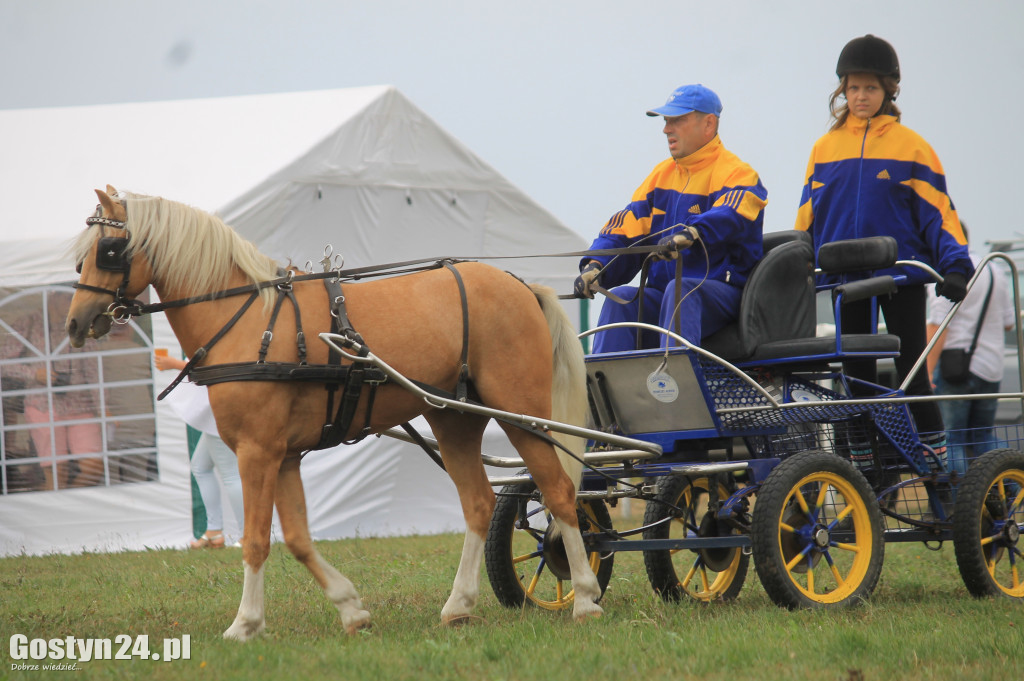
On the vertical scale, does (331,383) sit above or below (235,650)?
above

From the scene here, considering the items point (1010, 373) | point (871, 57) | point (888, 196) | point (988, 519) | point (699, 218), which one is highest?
point (871, 57)

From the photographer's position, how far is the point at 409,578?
20.1ft

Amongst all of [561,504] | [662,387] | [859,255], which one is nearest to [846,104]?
[859,255]

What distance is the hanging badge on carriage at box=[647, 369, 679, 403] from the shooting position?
4.65 metres

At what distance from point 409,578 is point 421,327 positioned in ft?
7.33

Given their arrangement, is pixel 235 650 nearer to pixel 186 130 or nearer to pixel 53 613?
pixel 53 613

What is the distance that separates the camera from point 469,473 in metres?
4.79

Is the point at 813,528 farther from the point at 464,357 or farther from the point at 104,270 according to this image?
the point at 104,270

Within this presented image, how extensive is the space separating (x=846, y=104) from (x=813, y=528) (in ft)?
7.37

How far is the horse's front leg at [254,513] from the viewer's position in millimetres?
4059

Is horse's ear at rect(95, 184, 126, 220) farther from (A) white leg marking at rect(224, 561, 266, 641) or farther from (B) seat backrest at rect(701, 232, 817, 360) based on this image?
(B) seat backrest at rect(701, 232, 817, 360)

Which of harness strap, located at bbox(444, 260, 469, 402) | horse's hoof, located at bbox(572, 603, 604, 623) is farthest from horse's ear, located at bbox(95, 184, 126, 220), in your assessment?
horse's hoof, located at bbox(572, 603, 604, 623)

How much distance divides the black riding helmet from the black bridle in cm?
346

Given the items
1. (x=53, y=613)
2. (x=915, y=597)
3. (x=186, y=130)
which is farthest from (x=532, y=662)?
(x=186, y=130)
